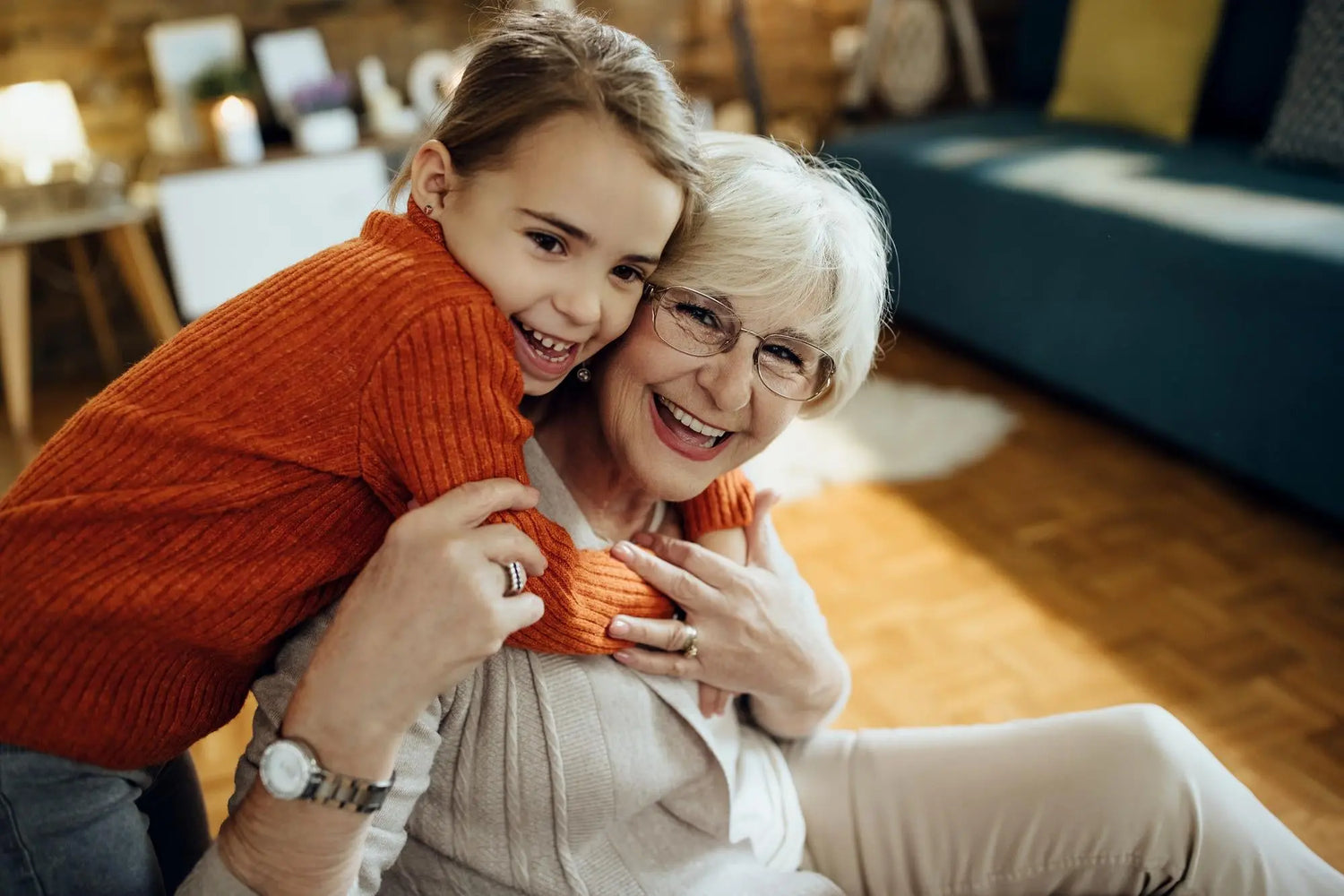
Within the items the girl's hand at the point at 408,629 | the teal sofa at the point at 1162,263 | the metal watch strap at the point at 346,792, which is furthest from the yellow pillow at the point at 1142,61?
the metal watch strap at the point at 346,792

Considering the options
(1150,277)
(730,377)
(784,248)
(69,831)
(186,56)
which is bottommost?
(1150,277)

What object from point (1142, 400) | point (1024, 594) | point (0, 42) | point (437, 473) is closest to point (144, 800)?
point (437, 473)

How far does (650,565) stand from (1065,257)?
228 centimetres

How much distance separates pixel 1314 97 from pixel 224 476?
2913 mm

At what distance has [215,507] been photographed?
0.85 metres

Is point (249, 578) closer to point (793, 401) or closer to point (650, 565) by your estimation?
point (650, 565)

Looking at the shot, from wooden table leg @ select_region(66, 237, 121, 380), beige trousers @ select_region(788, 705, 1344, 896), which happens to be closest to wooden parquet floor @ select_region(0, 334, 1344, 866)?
beige trousers @ select_region(788, 705, 1344, 896)

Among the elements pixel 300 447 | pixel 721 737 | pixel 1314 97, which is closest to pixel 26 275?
pixel 300 447

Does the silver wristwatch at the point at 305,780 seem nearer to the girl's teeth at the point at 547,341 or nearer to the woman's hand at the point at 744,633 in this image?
the woman's hand at the point at 744,633

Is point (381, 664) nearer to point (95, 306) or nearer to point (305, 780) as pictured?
point (305, 780)

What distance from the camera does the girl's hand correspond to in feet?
2.57

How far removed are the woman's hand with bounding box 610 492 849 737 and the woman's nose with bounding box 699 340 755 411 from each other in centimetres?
16

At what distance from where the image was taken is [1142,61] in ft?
11.1

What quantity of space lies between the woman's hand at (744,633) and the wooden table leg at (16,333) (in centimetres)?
296
